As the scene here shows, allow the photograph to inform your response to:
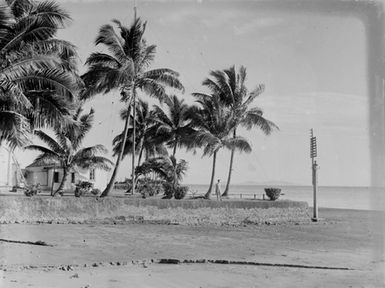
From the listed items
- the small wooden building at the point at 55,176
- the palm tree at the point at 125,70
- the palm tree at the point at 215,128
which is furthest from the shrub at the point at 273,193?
the small wooden building at the point at 55,176

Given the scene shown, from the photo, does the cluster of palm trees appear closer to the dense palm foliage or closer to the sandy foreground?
the dense palm foliage

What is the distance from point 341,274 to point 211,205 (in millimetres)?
13214

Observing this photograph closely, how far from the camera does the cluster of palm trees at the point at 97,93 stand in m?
13.9

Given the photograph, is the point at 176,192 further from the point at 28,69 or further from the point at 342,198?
the point at 342,198

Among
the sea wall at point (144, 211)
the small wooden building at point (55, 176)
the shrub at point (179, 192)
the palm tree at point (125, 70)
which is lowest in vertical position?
the sea wall at point (144, 211)

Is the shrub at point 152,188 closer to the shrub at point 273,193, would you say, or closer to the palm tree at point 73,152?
the palm tree at point 73,152

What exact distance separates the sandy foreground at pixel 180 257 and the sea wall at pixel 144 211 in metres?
1.04

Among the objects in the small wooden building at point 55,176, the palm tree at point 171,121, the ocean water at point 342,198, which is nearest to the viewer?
the ocean water at point 342,198

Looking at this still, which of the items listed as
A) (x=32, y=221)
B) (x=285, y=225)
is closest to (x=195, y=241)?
(x=32, y=221)

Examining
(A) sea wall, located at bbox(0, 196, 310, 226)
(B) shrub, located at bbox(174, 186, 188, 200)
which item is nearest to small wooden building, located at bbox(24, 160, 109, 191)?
(B) shrub, located at bbox(174, 186, 188, 200)

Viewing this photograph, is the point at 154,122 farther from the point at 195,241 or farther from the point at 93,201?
the point at 195,241

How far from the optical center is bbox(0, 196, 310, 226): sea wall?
16.9 metres

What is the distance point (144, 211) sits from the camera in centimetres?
2025

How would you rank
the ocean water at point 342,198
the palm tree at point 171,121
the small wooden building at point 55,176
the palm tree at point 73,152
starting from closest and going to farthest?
the ocean water at point 342,198 → the palm tree at point 73,152 → the palm tree at point 171,121 → the small wooden building at point 55,176
